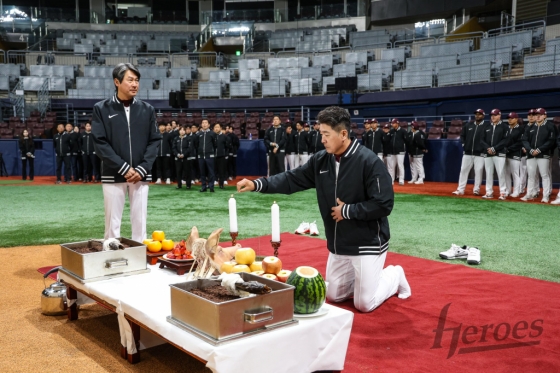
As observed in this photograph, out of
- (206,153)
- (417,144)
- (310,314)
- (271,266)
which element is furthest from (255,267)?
(417,144)

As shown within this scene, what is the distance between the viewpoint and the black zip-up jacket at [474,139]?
559 inches

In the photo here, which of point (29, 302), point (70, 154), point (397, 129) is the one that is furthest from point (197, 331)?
point (70, 154)

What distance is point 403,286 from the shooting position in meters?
5.07

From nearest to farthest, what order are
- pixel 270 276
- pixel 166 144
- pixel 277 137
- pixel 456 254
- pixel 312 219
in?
pixel 270 276 < pixel 456 254 < pixel 312 219 < pixel 166 144 < pixel 277 137

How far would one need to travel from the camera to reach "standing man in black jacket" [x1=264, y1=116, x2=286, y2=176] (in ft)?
61.2

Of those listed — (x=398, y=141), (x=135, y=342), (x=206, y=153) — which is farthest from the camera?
(x=398, y=141)

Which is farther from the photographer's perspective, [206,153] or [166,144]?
[166,144]

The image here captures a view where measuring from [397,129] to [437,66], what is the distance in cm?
629

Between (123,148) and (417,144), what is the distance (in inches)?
574

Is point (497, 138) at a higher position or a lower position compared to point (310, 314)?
higher

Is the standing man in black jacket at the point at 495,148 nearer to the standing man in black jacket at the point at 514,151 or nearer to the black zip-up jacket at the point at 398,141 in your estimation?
the standing man in black jacket at the point at 514,151

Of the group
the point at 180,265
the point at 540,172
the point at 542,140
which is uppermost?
the point at 542,140

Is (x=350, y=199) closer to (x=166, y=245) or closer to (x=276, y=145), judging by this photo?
(x=166, y=245)

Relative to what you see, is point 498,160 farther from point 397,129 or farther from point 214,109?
point 214,109
